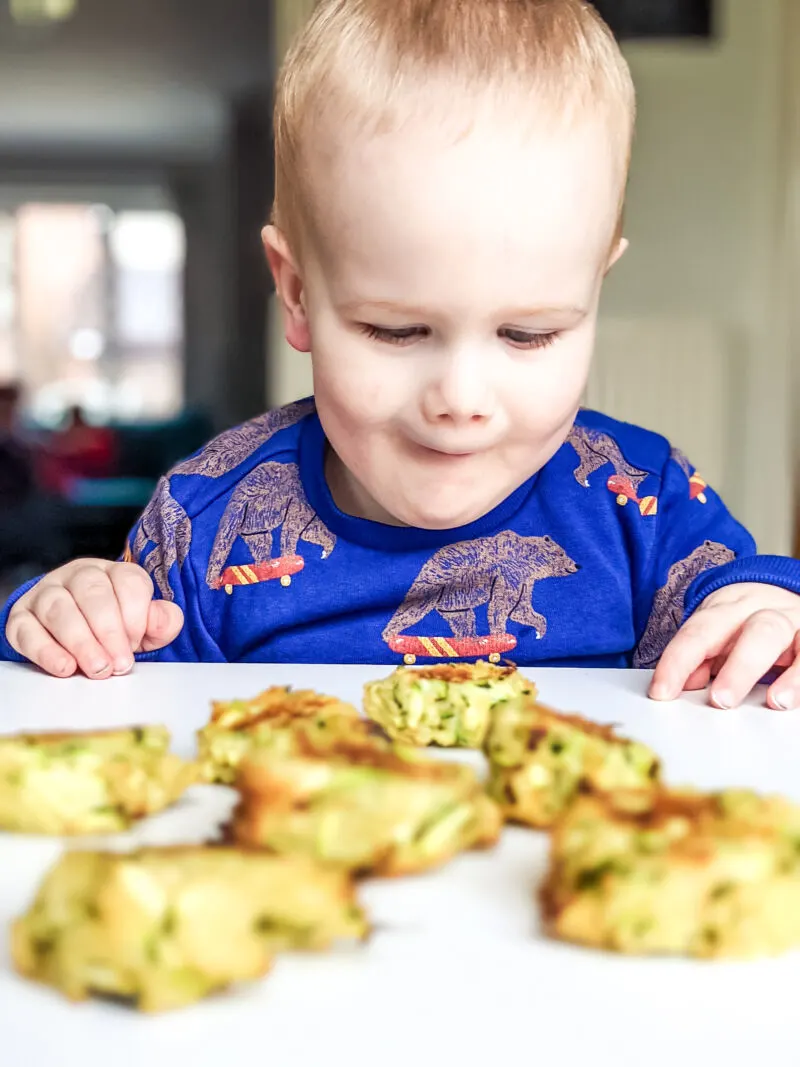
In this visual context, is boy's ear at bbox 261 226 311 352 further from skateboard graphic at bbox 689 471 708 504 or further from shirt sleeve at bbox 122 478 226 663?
skateboard graphic at bbox 689 471 708 504

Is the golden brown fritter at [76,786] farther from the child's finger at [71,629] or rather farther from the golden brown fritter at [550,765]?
the child's finger at [71,629]

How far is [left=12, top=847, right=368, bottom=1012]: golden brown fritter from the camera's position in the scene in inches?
11.0

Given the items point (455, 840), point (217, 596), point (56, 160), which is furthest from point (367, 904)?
point (56, 160)

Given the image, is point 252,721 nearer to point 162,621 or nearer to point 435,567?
point 162,621

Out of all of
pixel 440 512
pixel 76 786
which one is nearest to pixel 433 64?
pixel 440 512

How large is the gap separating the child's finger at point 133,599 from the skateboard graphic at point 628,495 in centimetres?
39

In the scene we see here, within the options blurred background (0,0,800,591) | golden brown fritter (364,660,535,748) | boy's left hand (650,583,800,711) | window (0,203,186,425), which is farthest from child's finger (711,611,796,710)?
window (0,203,186,425)

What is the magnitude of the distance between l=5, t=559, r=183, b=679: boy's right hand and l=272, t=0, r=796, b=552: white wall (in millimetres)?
1994

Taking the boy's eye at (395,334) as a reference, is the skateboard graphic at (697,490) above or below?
below

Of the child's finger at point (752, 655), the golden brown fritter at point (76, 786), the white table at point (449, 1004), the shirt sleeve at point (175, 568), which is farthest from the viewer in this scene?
the shirt sleeve at point (175, 568)

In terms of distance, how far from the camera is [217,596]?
0.93 metres

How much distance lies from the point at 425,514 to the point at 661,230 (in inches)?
87.9

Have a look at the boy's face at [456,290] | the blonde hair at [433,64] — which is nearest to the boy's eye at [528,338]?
the boy's face at [456,290]

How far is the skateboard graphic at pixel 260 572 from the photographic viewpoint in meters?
0.92
